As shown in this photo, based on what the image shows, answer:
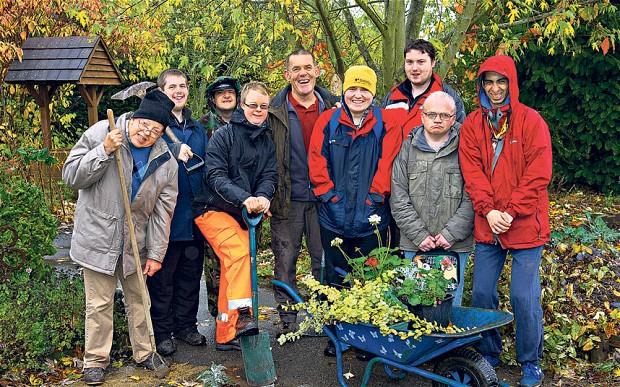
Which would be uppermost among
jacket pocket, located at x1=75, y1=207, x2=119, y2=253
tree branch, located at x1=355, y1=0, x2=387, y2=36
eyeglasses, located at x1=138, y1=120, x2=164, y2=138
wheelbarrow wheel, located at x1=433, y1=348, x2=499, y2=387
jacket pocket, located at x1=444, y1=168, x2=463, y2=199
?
tree branch, located at x1=355, y1=0, x2=387, y2=36

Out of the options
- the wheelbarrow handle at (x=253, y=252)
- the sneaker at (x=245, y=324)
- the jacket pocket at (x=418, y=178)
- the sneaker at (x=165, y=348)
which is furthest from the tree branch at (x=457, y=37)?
the sneaker at (x=165, y=348)

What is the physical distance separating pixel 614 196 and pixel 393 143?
6778mm

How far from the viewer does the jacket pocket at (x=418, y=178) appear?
437 centimetres

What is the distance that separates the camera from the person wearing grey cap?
4285 mm

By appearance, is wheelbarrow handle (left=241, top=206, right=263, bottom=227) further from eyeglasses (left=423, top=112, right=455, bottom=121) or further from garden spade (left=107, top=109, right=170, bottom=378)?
eyeglasses (left=423, top=112, right=455, bottom=121)

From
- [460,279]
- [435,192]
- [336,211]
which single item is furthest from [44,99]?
[460,279]

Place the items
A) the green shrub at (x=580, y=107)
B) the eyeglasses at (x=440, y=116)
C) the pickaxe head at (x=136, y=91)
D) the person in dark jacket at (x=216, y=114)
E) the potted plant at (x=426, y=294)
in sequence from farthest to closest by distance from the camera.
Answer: the green shrub at (x=580, y=107) < the pickaxe head at (x=136, y=91) < the person in dark jacket at (x=216, y=114) < the eyeglasses at (x=440, y=116) < the potted plant at (x=426, y=294)

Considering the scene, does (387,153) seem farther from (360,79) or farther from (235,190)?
(235,190)

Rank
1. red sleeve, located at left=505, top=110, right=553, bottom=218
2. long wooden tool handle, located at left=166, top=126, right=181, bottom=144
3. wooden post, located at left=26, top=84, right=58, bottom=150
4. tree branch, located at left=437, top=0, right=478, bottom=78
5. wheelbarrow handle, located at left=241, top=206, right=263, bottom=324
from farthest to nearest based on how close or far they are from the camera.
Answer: wooden post, located at left=26, top=84, right=58, bottom=150, tree branch, located at left=437, top=0, right=478, bottom=78, long wooden tool handle, located at left=166, top=126, right=181, bottom=144, wheelbarrow handle, located at left=241, top=206, right=263, bottom=324, red sleeve, located at left=505, top=110, right=553, bottom=218

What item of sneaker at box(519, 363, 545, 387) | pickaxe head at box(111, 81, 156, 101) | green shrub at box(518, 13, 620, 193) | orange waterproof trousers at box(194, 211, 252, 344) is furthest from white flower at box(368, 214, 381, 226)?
green shrub at box(518, 13, 620, 193)

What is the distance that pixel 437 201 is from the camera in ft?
14.3

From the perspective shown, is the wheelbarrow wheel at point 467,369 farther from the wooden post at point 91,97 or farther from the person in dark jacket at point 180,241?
the wooden post at point 91,97

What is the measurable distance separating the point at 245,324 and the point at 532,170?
2029mm

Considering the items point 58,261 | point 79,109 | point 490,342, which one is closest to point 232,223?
point 490,342
